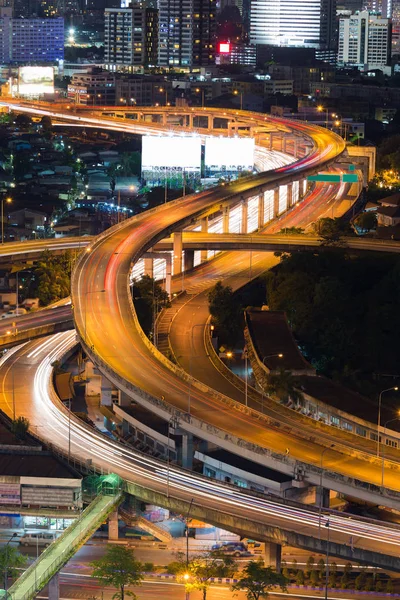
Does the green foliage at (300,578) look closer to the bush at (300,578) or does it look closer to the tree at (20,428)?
the bush at (300,578)

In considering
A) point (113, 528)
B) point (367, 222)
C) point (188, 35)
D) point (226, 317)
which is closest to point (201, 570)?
point (113, 528)

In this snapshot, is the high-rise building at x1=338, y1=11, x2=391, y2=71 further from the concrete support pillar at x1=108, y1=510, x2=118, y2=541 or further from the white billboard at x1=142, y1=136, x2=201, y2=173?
the concrete support pillar at x1=108, y1=510, x2=118, y2=541

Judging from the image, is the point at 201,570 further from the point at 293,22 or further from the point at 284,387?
the point at 293,22

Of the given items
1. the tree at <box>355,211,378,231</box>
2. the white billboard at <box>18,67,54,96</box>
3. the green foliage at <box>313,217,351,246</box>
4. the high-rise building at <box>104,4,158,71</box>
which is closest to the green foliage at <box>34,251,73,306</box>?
the green foliage at <box>313,217,351,246</box>

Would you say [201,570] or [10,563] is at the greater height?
[10,563]

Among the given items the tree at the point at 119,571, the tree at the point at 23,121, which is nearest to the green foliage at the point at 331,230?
the tree at the point at 119,571

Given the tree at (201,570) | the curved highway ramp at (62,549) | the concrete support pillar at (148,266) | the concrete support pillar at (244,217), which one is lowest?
the tree at (201,570)
